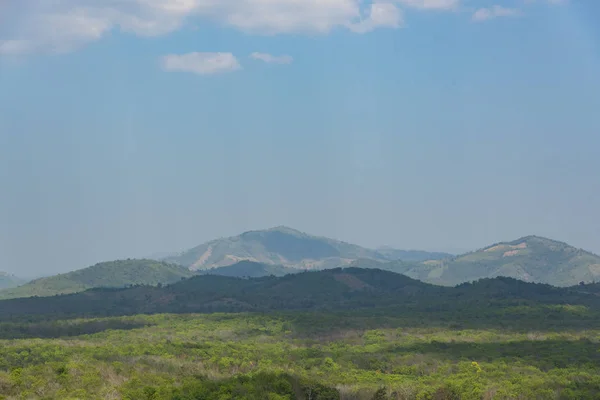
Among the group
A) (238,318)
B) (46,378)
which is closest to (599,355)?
(46,378)

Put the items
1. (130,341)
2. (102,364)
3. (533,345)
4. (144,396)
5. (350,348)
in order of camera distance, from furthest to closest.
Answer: (130,341), (350,348), (533,345), (102,364), (144,396)

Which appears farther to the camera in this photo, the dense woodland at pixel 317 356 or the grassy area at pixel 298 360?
the dense woodland at pixel 317 356

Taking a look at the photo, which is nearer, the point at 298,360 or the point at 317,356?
the point at 298,360

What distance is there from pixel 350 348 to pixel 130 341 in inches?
1785

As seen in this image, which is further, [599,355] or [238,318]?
[238,318]

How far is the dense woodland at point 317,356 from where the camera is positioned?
73.9m

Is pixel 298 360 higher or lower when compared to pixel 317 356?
lower

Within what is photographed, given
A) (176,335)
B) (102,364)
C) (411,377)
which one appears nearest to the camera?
(102,364)

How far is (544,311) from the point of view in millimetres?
181875

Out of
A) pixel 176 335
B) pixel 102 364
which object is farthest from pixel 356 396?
pixel 176 335

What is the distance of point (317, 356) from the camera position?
386 ft

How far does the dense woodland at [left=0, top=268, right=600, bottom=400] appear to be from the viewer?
243 ft

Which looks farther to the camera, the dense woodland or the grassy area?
the dense woodland

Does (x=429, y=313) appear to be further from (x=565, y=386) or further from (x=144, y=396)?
(x=144, y=396)
